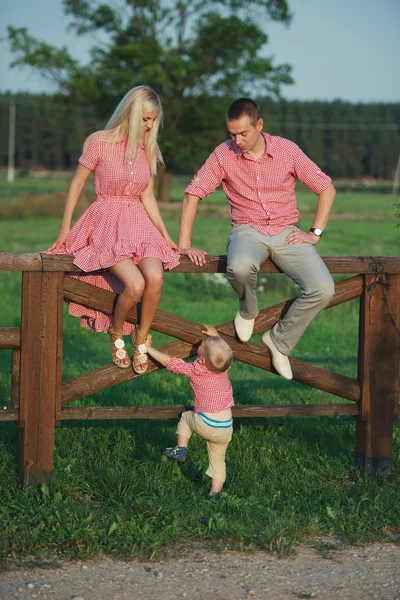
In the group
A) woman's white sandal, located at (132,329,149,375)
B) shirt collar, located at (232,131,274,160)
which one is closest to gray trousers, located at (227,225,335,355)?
shirt collar, located at (232,131,274,160)

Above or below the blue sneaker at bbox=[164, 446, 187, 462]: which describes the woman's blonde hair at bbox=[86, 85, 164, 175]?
above

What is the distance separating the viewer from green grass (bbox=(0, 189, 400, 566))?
4551 mm

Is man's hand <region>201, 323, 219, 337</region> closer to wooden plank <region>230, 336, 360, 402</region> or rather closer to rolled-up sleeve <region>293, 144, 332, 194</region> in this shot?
wooden plank <region>230, 336, 360, 402</region>

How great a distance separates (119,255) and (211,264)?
59cm

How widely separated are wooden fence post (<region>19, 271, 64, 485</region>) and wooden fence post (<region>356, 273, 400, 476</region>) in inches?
71.4

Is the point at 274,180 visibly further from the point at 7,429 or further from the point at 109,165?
the point at 7,429

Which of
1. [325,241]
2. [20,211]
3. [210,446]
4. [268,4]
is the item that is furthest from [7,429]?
[268,4]

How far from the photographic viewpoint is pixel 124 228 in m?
5.37

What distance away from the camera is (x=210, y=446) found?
525cm

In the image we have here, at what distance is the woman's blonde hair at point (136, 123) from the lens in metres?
5.44

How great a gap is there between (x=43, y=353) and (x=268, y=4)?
41893 millimetres

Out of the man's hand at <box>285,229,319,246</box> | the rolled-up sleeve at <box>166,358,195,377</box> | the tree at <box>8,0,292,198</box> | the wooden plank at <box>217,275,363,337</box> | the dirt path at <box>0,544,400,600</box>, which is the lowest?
the dirt path at <box>0,544,400,600</box>

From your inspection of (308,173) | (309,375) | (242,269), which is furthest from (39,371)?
(308,173)

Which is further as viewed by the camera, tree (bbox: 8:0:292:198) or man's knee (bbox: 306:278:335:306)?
tree (bbox: 8:0:292:198)
